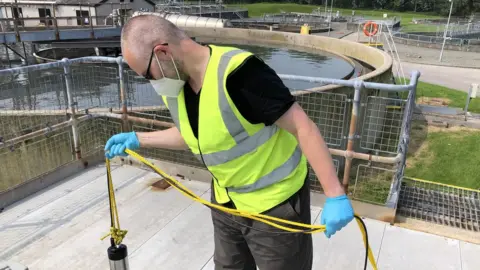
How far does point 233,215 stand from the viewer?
2.05 metres

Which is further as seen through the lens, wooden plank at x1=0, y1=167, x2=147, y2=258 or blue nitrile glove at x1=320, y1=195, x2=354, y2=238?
wooden plank at x1=0, y1=167, x2=147, y2=258

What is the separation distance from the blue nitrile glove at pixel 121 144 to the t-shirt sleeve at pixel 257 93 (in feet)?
3.64

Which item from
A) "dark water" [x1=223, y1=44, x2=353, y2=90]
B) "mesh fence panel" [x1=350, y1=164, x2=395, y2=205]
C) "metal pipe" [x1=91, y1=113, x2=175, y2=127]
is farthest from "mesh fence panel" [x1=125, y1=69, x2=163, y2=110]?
"dark water" [x1=223, y1=44, x2=353, y2=90]

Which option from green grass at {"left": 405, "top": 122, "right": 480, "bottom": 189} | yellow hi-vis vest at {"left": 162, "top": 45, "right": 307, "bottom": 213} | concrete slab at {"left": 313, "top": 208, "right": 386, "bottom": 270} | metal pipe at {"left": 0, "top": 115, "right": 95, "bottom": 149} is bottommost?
green grass at {"left": 405, "top": 122, "right": 480, "bottom": 189}

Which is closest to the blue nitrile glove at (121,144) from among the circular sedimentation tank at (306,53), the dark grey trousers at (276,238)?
the dark grey trousers at (276,238)

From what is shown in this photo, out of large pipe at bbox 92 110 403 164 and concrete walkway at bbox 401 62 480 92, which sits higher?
large pipe at bbox 92 110 403 164

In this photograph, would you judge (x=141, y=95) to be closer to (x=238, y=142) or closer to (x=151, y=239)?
(x=151, y=239)

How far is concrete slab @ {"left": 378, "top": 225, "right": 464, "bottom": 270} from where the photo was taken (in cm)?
327

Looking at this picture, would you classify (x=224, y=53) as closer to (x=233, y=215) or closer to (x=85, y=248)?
(x=233, y=215)

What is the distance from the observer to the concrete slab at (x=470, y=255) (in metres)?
3.25

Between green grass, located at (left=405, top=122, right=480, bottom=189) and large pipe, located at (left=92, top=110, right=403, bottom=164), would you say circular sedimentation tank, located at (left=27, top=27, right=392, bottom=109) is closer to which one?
green grass, located at (left=405, top=122, right=480, bottom=189)

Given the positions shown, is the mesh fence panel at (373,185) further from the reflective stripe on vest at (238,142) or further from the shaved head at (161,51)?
the shaved head at (161,51)

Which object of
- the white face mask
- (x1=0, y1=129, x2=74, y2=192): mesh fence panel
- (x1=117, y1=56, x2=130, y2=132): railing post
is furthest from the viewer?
(x1=0, y1=129, x2=74, y2=192): mesh fence panel

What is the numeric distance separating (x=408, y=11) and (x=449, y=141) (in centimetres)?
7678
